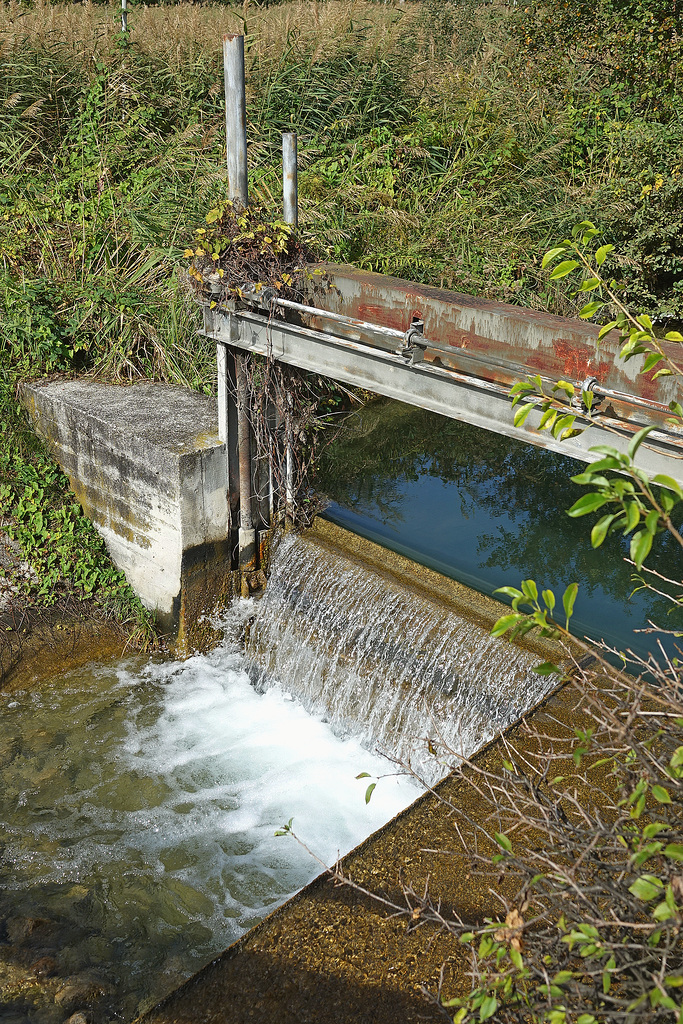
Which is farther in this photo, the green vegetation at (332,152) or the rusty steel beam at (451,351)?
the green vegetation at (332,152)

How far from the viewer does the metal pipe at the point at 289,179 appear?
18.0 feet

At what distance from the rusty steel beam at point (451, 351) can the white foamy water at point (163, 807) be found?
2272mm

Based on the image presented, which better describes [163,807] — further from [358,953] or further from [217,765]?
[358,953]

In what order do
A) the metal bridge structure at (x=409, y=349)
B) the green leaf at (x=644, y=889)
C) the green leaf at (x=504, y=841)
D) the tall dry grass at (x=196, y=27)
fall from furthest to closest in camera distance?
the tall dry grass at (x=196, y=27) < the metal bridge structure at (x=409, y=349) < the green leaf at (x=504, y=841) < the green leaf at (x=644, y=889)

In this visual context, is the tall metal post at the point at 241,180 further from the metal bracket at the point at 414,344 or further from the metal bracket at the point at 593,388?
the metal bracket at the point at 593,388

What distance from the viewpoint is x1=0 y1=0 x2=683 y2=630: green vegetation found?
759 cm

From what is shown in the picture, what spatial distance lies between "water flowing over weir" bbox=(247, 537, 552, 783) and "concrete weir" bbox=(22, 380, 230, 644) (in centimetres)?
53

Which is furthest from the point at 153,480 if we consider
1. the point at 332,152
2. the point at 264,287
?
the point at 332,152

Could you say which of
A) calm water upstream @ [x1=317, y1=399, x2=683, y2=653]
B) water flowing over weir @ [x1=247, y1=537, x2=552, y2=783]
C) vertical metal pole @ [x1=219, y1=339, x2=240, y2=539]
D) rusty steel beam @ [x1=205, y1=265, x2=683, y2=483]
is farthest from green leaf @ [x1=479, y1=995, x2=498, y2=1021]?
vertical metal pole @ [x1=219, y1=339, x2=240, y2=539]

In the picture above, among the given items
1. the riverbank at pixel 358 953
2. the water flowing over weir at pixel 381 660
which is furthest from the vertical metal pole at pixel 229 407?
the riverbank at pixel 358 953

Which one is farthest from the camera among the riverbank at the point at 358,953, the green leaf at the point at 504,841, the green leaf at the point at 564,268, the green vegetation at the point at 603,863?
the riverbank at the point at 358,953

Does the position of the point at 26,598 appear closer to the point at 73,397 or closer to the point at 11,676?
the point at 11,676

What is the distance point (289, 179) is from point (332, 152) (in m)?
4.77

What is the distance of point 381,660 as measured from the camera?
17.5 feet
